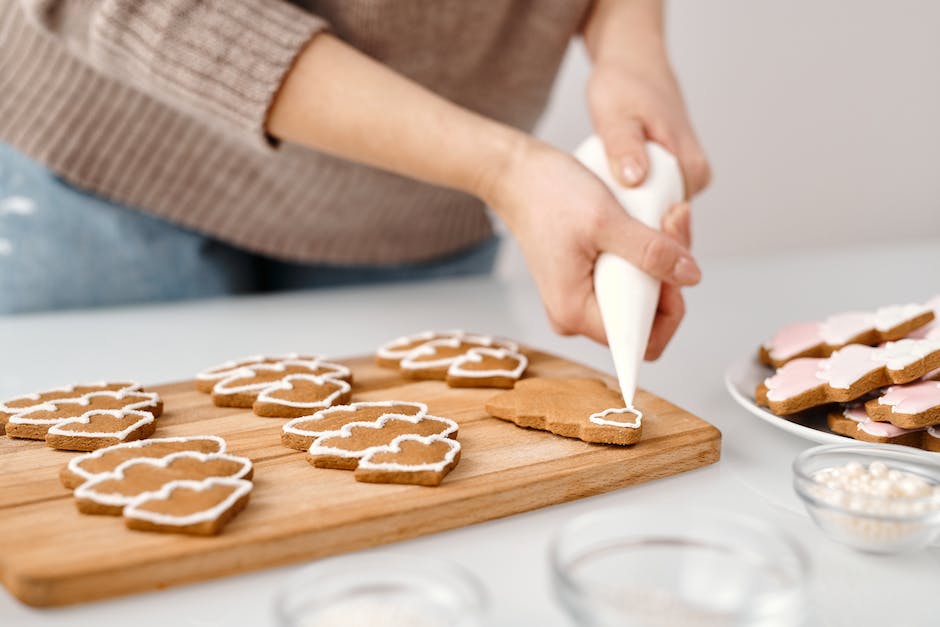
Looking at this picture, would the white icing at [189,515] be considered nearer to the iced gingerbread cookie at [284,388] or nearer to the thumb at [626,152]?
the iced gingerbread cookie at [284,388]

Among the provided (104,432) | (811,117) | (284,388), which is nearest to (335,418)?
(284,388)

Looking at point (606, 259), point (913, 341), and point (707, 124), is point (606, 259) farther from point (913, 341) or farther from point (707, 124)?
point (707, 124)

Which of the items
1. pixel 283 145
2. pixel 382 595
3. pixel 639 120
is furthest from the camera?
pixel 283 145

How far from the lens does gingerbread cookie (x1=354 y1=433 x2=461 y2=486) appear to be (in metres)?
0.83

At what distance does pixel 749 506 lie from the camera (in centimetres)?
88

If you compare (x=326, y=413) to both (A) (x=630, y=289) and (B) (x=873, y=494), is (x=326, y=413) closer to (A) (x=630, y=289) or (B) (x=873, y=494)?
(A) (x=630, y=289)

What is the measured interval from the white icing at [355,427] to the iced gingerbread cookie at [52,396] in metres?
Result: 0.29

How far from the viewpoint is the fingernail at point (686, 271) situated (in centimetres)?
105

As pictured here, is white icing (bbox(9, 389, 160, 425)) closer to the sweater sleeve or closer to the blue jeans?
the sweater sleeve

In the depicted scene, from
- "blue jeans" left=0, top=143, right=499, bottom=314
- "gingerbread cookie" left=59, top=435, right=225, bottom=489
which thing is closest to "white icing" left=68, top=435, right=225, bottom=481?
"gingerbread cookie" left=59, top=435, right=225, bottom=489

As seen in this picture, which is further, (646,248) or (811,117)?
(811,117)

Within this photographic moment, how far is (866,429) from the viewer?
0.92 m

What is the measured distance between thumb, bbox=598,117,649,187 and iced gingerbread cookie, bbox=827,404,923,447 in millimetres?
351

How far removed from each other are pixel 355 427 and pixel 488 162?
0.42 meters
